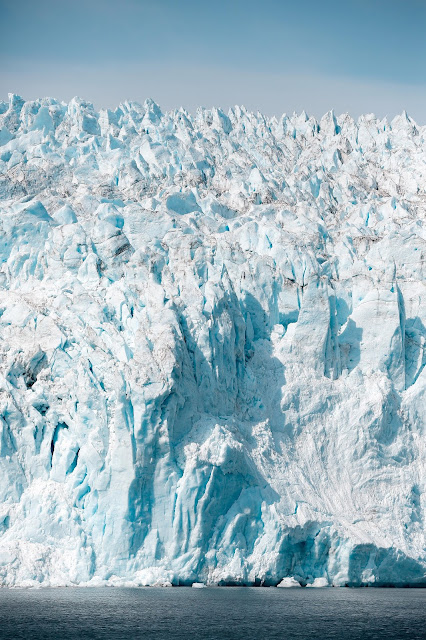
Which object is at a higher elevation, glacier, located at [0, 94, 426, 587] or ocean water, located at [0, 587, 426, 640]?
glacier, located at [0, 94, 426, 587]

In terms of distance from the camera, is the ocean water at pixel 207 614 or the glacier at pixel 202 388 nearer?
the ocean water at pixel 207 614

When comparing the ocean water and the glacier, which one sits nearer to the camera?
the ocean water

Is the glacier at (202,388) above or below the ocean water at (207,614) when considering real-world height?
above

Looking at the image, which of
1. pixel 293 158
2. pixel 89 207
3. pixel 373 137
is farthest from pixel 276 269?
pixel 373 137

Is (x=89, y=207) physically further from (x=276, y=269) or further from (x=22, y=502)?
(x=22, y=502)
